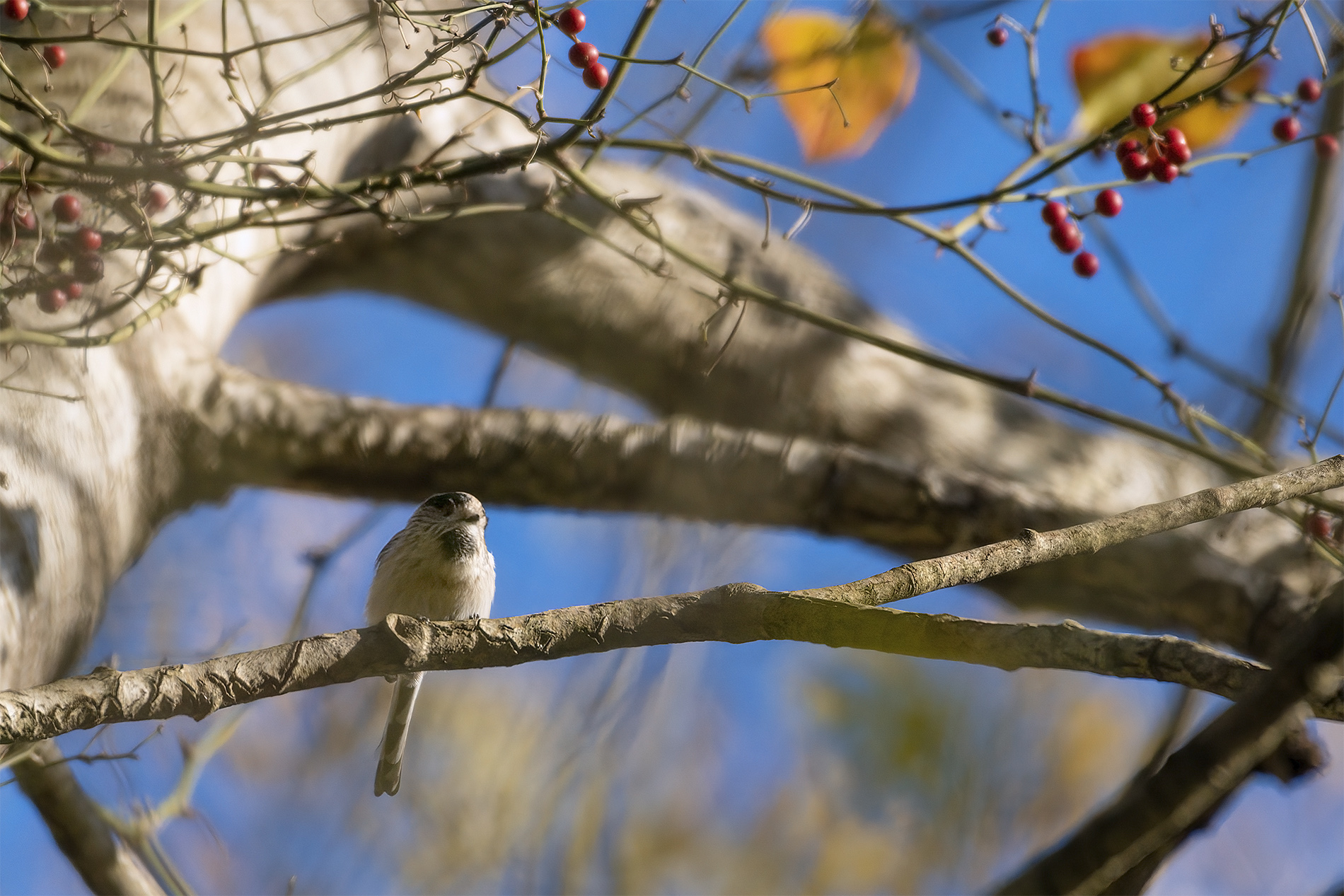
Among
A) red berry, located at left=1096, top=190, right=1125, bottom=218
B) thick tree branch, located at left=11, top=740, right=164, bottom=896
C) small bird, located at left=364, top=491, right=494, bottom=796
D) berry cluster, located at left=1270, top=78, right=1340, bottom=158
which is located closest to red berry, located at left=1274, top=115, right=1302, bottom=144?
berry cluster, located at left=1270, top=78, right=1340, bottom=158

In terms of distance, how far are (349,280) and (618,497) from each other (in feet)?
5.14

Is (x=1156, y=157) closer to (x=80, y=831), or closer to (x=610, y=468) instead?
(x=610, y=468)

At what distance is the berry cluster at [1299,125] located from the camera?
2.70 metres

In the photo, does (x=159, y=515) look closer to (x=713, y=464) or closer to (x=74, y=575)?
(x=74, y=575)

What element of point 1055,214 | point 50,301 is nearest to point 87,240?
point 50,301

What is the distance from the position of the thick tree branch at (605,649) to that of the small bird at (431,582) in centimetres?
145

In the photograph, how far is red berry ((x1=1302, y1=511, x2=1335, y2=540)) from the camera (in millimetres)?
2615

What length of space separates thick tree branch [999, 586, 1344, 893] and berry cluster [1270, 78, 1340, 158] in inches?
84.9

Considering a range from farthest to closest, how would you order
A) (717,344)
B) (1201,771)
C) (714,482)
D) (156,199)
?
(717,344) < (714,482) < (156,199) < (1201,771)

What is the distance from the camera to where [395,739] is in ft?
11.0

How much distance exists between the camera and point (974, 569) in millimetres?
1771

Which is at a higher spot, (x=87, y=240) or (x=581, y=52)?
(x=581, y=52)

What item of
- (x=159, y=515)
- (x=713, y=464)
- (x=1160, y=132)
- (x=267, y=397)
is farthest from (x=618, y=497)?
(x=1160, y=132)

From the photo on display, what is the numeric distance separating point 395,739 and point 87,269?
1831 mm
